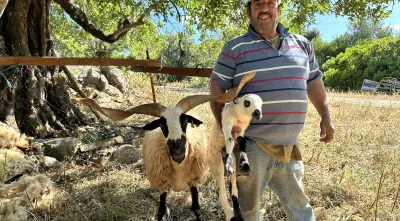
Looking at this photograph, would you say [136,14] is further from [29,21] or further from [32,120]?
[32,120]

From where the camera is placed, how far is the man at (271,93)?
2.20 metres

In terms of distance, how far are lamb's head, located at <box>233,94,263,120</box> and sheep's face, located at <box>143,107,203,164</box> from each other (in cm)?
82

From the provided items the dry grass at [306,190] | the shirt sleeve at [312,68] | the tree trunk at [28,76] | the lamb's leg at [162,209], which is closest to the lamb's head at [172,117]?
the shirt sleeve at [312,68]

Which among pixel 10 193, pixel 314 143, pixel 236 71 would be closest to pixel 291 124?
pixel 236 71

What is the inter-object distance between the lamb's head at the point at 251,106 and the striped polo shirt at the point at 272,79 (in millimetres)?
315

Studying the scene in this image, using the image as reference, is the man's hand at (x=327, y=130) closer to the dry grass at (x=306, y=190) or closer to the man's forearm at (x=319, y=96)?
the man's forearm at (x=319, y=96)

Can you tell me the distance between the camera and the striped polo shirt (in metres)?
2.20

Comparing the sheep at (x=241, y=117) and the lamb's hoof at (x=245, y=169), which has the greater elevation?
the sheep at (x=241, y=117)

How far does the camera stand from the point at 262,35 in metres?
2.33

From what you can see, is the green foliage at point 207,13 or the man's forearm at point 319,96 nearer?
the man's forearm at point 319,96

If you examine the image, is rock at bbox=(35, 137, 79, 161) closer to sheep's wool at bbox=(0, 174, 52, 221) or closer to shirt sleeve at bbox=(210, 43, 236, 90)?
sheep's wool at bbox=(0, 174, 52, 221)

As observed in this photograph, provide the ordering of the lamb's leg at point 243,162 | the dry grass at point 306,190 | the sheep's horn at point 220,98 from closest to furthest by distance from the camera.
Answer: the lamb's leg at point 243,162, the sheep's horn at point 220,98, the dry grass at point 306,190

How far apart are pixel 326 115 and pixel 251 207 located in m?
1.05

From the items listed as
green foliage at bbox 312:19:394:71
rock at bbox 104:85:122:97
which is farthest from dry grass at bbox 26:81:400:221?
green foliage at bbox 312:19:394:71
